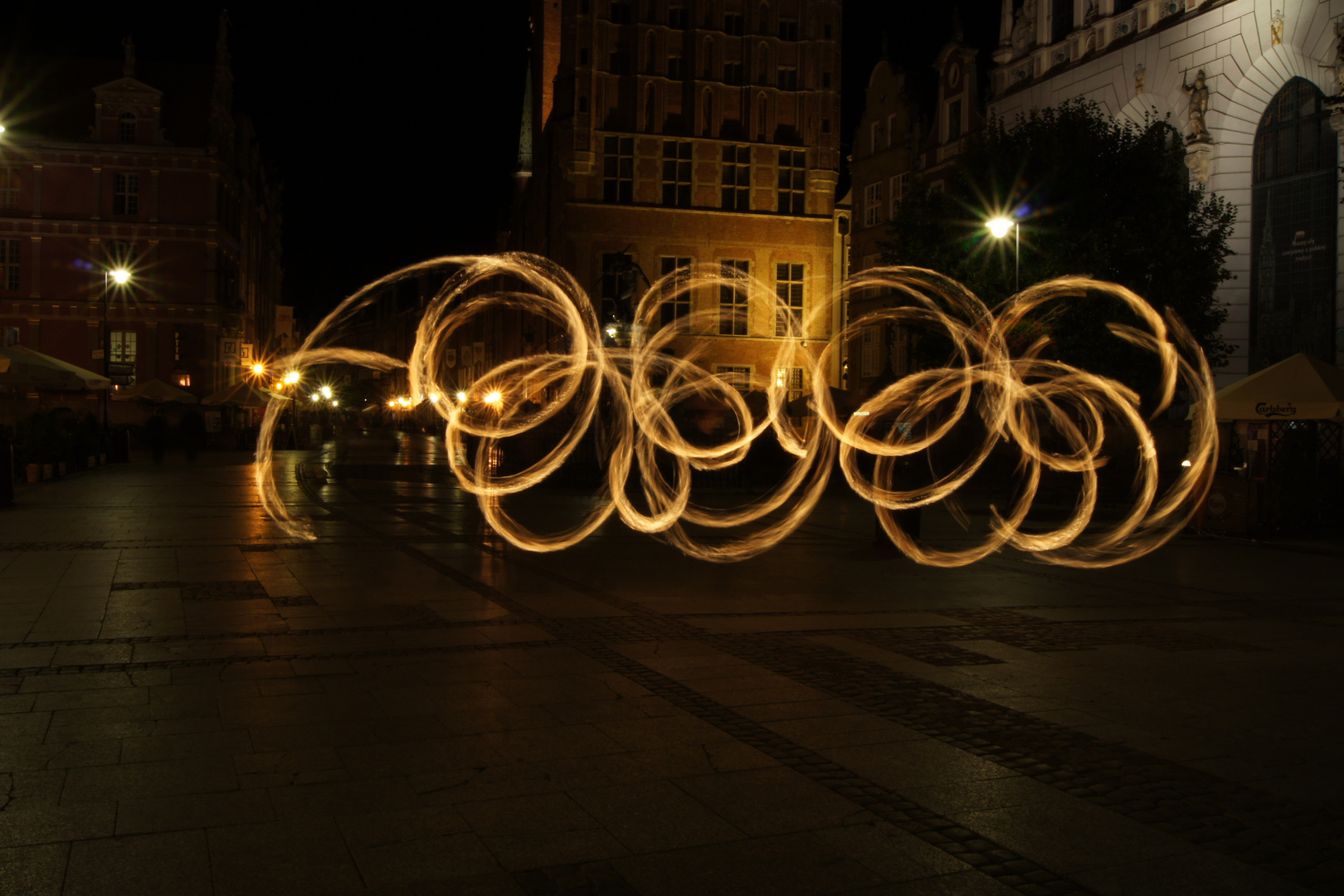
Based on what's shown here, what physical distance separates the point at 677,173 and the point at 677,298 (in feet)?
19.5

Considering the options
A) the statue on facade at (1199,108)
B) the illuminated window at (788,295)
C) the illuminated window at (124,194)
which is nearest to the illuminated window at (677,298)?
the illuminated window at (788,295)

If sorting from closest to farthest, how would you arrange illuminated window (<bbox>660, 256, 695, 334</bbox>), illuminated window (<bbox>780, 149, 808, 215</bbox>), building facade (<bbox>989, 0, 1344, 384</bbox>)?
building facade (<bbox>989, 0, 1344, 384</bbox>) → illuminated window (<bbox>660, 256, 695, 334</bbox>) → illuminated window (<bbox>780, 149, 808, 215</bbox>)

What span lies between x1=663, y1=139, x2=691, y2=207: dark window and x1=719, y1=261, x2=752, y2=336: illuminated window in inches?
146

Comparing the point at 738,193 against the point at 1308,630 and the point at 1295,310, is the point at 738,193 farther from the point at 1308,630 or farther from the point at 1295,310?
the point at 1308,630

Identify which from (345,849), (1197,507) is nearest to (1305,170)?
(1197,507)

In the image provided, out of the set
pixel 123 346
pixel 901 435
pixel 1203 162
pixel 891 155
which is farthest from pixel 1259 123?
pixel 123 346

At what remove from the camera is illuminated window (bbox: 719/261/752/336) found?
5244 cm

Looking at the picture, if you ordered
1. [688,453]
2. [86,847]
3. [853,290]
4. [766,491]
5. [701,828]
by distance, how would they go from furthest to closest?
[853,290] → [688,453] → [766,491] → [701,828] → [86,847]

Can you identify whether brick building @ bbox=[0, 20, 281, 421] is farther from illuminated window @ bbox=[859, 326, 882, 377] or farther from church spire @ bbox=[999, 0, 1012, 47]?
church spire @ bbox=[999, 0, 1012, 47]

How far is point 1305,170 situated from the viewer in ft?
89.7

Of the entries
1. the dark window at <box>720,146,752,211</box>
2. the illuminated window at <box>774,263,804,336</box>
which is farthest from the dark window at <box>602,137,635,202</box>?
the illuminated window at <box>774,263,804,336</box>

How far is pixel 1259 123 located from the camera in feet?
93.7

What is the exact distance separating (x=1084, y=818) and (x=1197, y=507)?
1604cm

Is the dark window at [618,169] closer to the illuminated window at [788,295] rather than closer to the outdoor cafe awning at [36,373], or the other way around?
the illuminated window at [788,295]
